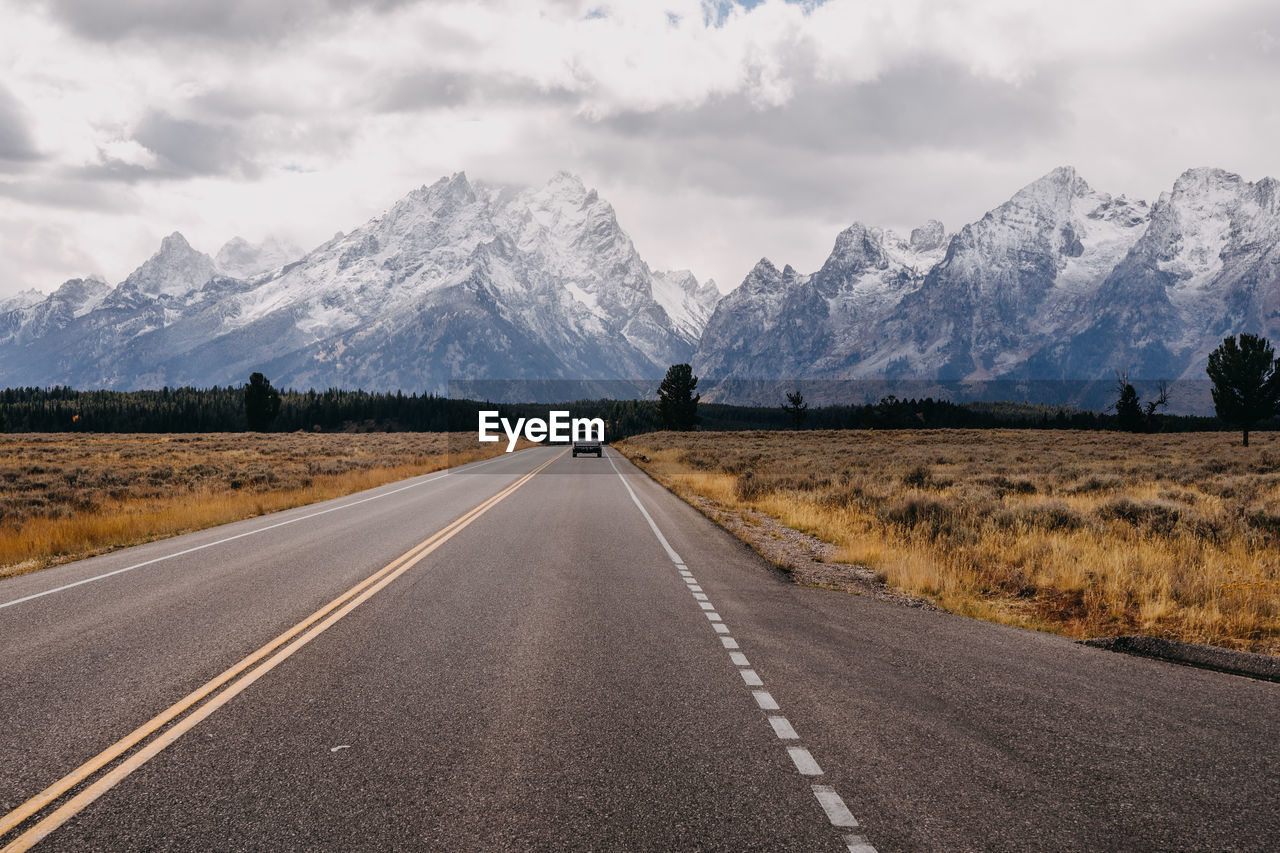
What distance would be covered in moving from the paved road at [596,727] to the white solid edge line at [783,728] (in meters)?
0.02

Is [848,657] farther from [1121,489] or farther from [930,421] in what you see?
[930,421]

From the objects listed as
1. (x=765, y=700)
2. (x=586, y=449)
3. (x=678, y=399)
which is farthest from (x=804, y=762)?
(x=678, y=399)

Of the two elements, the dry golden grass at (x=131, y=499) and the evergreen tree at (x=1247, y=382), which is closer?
the dry golden grass at (x=131, y=499)

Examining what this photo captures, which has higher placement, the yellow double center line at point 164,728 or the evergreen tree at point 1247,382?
the evergreen tree at point 1247,382

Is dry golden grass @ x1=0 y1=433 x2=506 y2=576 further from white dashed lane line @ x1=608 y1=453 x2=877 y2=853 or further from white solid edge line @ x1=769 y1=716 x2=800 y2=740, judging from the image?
white solid edge line @ x1=769 y1=716 x2=800 y2=740

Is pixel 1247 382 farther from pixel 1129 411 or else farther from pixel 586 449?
pixel 586 449

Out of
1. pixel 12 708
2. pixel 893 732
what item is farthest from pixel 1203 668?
pixel 12 708

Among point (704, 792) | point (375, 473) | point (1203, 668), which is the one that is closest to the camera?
point (704, 792)

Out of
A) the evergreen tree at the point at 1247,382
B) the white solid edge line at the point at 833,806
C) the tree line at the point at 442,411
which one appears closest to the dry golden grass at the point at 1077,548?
the white solid edge line at the point at 833,806

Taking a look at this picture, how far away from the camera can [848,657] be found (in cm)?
703

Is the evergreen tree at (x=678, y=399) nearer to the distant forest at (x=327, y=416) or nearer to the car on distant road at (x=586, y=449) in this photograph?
the distant forest at (x=327, y=416)

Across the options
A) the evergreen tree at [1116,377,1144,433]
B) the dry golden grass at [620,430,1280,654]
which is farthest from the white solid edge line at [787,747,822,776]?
the evergreen tree at [1116,377,1144,433]

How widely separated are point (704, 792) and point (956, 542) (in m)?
10.6

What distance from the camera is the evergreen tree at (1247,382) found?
54.6 m
